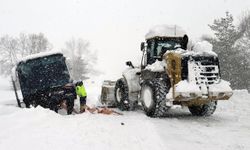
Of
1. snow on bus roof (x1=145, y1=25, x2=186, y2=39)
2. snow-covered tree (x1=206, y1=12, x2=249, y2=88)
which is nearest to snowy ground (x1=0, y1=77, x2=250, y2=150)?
snow on bus roof (x1=145, y1=25, x2=186, y2=39)

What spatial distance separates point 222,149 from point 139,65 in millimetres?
8038

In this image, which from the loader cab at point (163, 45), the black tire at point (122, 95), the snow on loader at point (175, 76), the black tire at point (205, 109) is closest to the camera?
the snow on loader at point (175, 76)

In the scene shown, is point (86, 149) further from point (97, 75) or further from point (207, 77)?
point (97, 75)

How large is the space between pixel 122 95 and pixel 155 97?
3.17 metres

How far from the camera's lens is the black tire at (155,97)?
41.3 feet

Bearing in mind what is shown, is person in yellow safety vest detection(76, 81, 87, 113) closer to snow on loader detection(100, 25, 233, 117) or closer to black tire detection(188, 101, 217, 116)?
snow on loader detection(100, 25, 233, 117)

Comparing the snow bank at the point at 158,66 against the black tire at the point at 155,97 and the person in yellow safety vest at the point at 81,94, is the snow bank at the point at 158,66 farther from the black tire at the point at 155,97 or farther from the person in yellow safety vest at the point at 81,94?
the person in yellow safety vest at the point at 81,94

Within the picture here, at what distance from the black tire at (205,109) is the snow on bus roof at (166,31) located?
8.83 feet

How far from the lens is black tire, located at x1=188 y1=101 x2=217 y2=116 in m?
13.8

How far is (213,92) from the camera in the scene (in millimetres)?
12039

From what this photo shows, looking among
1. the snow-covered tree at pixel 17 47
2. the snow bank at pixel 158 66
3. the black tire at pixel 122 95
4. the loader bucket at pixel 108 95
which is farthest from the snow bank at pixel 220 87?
the snow-covered tree at pixel 17 47

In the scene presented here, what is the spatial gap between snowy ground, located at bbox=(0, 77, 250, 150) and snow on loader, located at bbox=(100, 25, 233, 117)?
0.68 m

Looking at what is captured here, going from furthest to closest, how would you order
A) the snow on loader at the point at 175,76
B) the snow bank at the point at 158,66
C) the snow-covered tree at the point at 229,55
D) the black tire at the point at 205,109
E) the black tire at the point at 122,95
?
the snow-covered tree at the point at 229,55 → the black tire at the point at 122,95 → the black tire at the point at 205,109 → the snow bank at the point at 158,66 → the snow on loader at the point at 175,76

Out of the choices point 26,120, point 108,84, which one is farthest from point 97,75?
point 26,120
